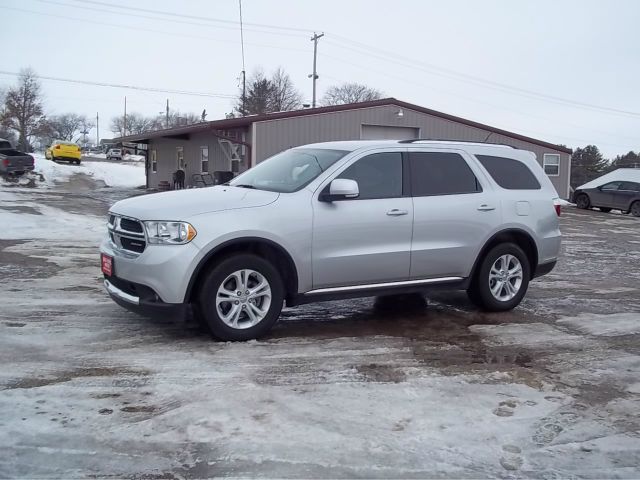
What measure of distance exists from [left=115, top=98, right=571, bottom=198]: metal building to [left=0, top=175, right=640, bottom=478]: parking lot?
14.9 meters

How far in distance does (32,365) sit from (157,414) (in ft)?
4.76

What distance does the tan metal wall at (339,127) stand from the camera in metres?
22.2

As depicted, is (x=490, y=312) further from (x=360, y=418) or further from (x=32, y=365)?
(x=32, y=365)

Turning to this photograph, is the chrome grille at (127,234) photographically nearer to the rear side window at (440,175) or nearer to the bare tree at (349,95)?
the rear side window at (440,175)

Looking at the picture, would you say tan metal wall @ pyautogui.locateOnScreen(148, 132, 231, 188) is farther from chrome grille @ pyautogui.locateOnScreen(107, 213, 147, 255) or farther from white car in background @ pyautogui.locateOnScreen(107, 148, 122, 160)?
white car in background @ pyautogui.locateOnScreen(107, 148, 122, 160)

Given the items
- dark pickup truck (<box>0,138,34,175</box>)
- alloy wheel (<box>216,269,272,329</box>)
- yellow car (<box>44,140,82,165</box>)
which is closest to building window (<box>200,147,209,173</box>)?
dark pickup truck (<box>0,138,34,175</box>)

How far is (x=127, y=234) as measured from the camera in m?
5.47

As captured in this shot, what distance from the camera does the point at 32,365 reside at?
4.79 metres

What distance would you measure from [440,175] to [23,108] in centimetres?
5308

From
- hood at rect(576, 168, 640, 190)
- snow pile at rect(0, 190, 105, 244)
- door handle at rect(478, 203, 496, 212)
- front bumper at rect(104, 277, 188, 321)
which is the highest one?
hood at rect(576, 168, 640, 190)

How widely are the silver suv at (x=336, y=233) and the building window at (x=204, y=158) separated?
21.4 m

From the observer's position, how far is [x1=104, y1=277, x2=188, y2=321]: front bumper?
17.1ft

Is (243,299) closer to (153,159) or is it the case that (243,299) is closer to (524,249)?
(524,249)

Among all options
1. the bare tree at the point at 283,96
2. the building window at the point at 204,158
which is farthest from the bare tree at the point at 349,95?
the building window at the point at 204,158
